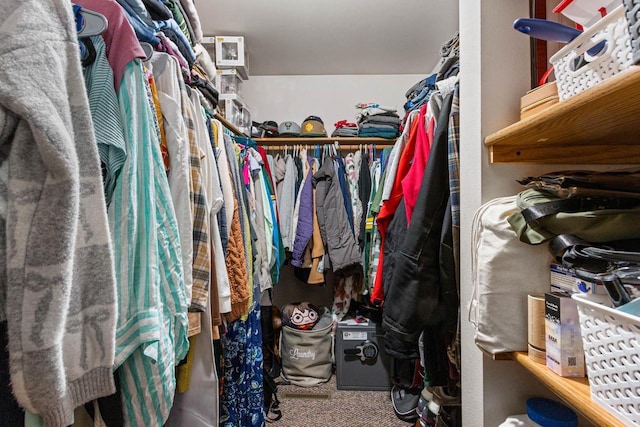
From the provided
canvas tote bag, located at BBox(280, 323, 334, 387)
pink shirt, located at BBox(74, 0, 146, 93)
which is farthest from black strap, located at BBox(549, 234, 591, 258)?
canvas tote bag, located at BBox(280, 323, 334, 387)

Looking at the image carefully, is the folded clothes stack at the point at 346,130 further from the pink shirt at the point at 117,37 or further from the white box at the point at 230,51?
the pink shirt at the point at 117,37

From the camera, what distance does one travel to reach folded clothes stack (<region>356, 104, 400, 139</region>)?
90.0 inches

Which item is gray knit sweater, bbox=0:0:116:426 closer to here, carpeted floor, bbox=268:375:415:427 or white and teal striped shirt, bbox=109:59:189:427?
white and teal striped shirt, bbox=109:59:189:427

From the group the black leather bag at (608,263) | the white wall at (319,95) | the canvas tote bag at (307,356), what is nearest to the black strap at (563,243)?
the black leather bag at (608,263)

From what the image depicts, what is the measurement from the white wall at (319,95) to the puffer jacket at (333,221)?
653mm

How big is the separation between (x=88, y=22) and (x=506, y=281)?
899 millimetres

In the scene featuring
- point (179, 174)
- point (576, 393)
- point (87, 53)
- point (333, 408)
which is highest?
point (87, 53)

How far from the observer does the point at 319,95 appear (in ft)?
8.77

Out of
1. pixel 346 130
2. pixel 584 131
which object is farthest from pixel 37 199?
pixel 346 130

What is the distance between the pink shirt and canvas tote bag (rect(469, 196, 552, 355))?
0.76m

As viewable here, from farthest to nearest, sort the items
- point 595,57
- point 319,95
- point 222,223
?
point 319,95 → point 222,223 → point 595,57

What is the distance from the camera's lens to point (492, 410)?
737 mm

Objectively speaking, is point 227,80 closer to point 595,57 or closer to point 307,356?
point 307,356

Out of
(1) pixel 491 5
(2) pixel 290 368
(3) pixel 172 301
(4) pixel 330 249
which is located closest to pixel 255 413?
(2) pixel 290 368
